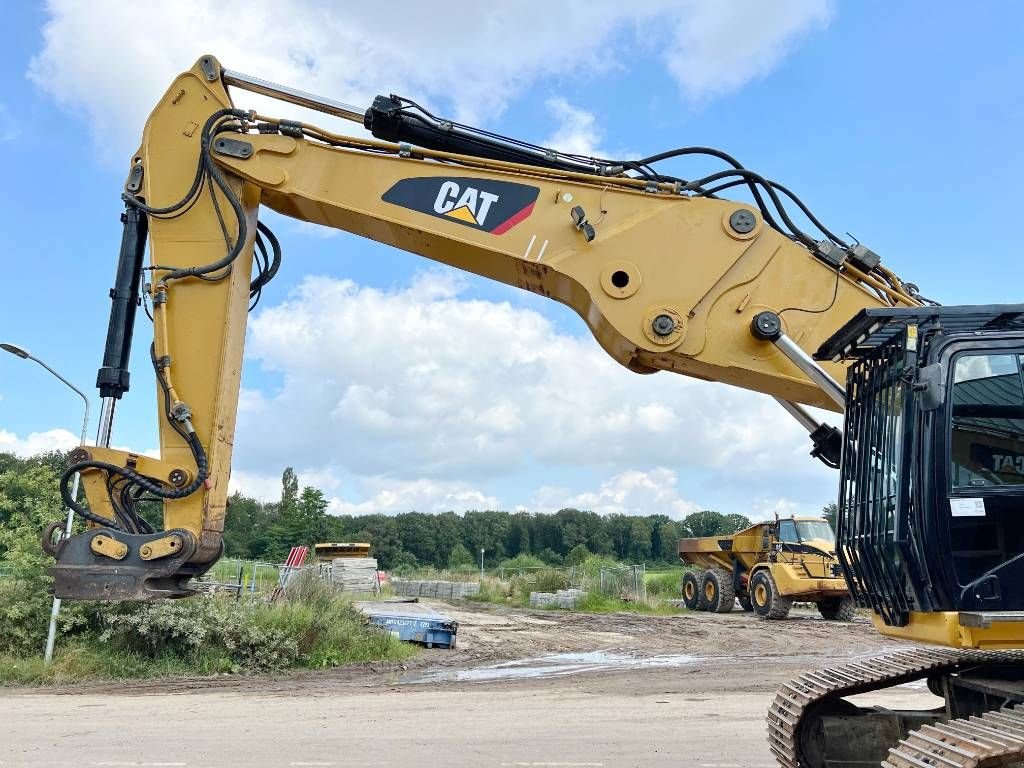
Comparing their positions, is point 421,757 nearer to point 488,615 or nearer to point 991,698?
point 991,698

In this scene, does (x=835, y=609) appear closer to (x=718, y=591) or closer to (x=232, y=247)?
(x=718, y=591)

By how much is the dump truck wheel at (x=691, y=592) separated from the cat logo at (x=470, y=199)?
23.1 meters

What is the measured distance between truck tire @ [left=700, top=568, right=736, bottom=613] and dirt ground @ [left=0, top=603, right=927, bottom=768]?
9.31m

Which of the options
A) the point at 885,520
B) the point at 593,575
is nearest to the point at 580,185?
the point at 885,520

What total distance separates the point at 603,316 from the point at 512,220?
3.06ft

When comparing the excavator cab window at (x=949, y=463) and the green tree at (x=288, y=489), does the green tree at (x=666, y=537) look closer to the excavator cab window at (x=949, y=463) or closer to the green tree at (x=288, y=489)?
the green tree at (x=288, y=489)

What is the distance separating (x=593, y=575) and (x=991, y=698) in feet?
95.1

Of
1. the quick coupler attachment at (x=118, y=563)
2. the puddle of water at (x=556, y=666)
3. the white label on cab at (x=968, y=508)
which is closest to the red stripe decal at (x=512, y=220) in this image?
the quick coupler attachment at (x=118, y=563)

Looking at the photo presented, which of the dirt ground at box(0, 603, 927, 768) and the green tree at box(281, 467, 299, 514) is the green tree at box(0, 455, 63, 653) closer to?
the dirt ground at box(0, 603, 927, 768)

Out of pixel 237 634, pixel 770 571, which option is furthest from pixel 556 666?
pixel 770 571

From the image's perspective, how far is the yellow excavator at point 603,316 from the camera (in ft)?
15.2

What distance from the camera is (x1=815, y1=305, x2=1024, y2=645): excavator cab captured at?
170 inches

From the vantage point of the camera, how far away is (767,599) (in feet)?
75.7

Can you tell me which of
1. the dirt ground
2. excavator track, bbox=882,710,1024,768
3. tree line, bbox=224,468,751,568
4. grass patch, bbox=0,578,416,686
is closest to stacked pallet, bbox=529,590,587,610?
the dirt ground
